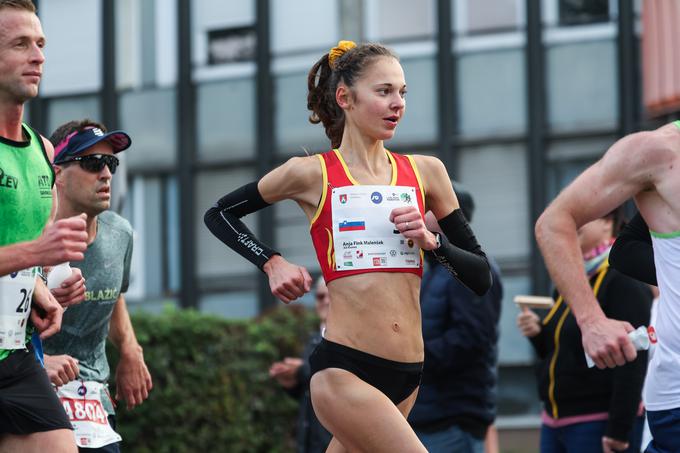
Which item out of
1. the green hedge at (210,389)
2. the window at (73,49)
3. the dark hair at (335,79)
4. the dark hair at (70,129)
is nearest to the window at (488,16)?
the window at (73,49)

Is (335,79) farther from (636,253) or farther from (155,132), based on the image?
(155,132)

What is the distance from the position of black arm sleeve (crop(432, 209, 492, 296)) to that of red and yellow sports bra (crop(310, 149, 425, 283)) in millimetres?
138

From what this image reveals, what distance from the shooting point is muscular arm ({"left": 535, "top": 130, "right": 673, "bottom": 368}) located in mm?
5359

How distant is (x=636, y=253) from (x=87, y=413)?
2769 millimetres

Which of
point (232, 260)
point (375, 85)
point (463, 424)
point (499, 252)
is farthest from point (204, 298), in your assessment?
point (375, 85)

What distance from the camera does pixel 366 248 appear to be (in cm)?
584

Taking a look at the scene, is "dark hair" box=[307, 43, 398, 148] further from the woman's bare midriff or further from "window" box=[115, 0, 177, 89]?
"window" box=[115, 0, 177, 89]

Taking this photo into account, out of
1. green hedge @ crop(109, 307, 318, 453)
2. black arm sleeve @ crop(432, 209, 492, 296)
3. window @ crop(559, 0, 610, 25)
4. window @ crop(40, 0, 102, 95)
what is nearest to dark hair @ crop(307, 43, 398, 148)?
black arm sleeve @ crop(432, 209, 492, 296)

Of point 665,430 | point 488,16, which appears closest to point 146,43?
point 488,16

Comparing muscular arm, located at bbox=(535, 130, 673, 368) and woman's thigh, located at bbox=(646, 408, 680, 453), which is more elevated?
muscular arm, located at bbox=(535, 130, 673, 368)

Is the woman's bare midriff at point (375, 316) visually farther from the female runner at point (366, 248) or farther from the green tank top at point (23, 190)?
the green tank top at point (23, 190)

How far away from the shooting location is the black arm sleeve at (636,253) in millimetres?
5816

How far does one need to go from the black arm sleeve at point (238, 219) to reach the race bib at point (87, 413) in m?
1.18

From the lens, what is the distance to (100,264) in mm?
6961
